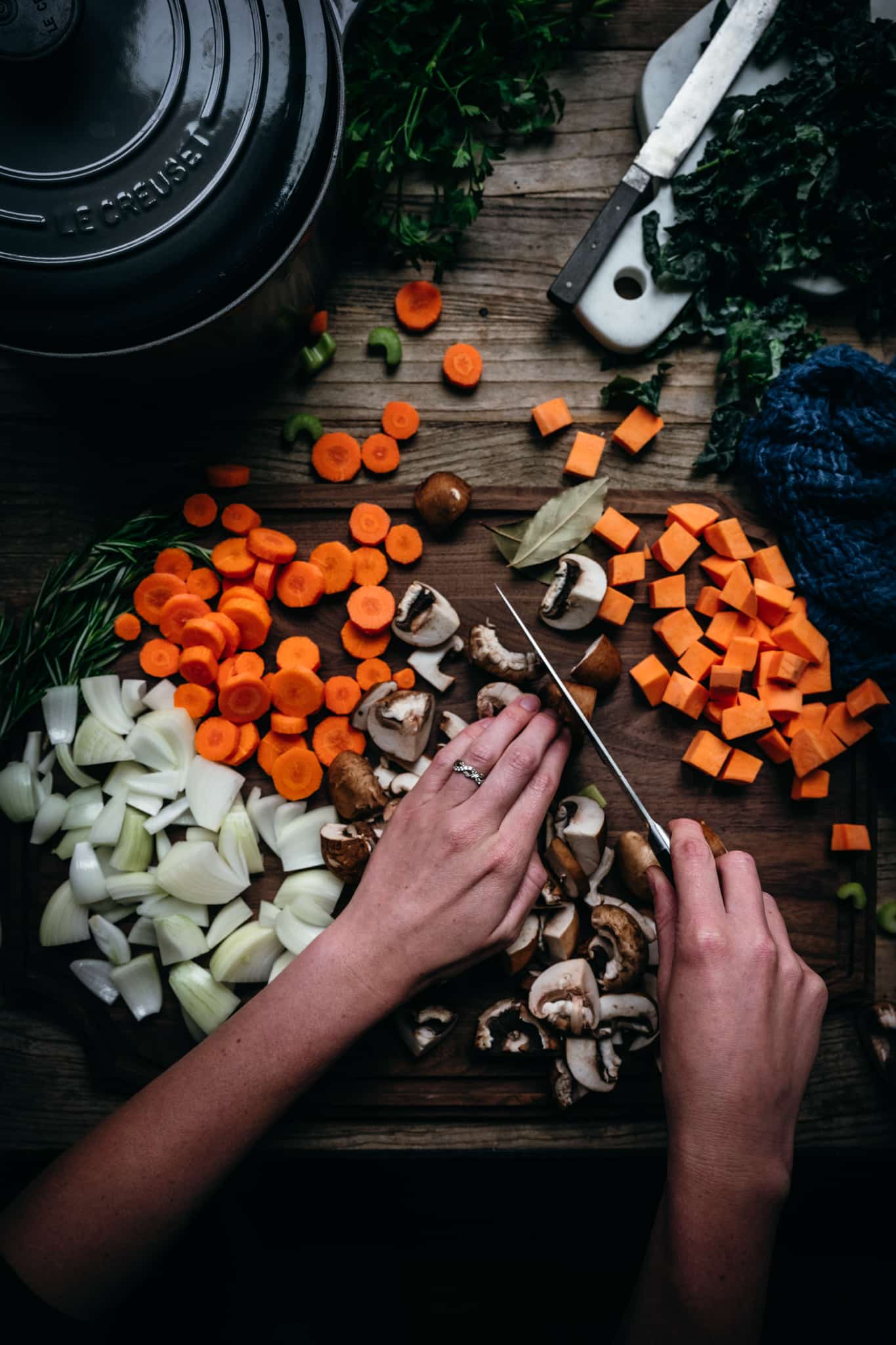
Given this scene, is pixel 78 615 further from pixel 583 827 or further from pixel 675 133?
pixel 675 133

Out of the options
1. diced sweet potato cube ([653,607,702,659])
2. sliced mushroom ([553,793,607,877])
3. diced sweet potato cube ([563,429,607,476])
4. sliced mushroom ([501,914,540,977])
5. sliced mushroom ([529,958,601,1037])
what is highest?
diced sweet potato cube ([563,429,607,476])

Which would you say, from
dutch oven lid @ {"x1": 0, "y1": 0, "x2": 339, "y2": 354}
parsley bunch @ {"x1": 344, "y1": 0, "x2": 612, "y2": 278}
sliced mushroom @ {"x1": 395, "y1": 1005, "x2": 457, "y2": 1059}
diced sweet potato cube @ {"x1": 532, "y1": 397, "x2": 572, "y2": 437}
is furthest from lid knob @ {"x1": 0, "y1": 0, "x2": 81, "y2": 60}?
sliced mushroom @ {"x1": 395, "y1": 1005, "x2": 457, "y2": 1059}

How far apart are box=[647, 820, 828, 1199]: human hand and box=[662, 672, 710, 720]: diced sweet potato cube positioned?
461 mm

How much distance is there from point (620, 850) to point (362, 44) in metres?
1.98

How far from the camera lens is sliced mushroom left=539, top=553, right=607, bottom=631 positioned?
6.59 feet

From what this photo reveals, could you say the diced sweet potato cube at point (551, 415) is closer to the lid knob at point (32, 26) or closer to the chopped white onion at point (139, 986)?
the lid knob at point (32, 26)

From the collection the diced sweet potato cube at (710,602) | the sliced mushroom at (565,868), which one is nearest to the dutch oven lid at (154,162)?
the diced sweet potato cube at (710,602)

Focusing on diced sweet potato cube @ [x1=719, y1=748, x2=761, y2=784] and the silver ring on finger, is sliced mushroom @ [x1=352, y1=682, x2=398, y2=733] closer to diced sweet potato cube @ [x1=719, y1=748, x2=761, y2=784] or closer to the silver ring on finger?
the silver ring on finger

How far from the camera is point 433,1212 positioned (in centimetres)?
223

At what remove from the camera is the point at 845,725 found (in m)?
2.05

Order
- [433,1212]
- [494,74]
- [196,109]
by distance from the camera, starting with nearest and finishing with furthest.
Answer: [196,109], [494,74], [433,1212]

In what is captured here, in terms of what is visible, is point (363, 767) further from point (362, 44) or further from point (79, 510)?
point (362, 44)

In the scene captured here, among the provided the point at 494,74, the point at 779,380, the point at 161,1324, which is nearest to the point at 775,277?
the point at 779,380

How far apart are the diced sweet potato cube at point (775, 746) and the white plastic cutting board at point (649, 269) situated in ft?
3.40
